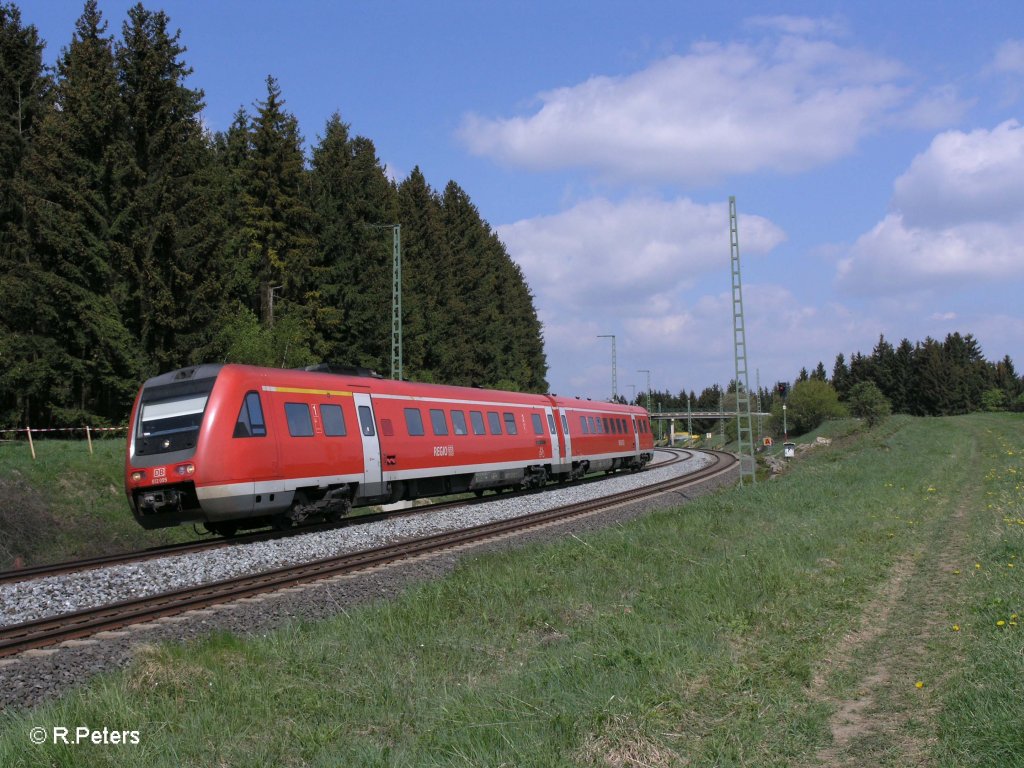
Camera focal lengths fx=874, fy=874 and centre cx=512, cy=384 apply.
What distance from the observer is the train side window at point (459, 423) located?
74.0ft

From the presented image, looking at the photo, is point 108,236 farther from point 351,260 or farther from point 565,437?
point 565,437

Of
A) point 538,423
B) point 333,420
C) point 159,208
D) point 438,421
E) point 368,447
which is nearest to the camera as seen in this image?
point 333,420

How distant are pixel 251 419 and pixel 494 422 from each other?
10508 millimetres

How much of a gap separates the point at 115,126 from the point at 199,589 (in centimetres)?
2666

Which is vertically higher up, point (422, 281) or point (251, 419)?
point (422, 281)

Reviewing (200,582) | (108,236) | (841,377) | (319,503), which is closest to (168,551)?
(319,503)

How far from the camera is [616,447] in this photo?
3678 cm

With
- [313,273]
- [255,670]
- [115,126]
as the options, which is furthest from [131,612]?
[313,273]

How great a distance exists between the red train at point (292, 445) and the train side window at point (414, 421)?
0.12 feet

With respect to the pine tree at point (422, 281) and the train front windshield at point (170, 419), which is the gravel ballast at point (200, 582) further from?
the pine tree at point (422, 281)

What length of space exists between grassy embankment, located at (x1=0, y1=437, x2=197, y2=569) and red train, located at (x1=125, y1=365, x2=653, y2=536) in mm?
3885

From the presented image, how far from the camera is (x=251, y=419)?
15.2m

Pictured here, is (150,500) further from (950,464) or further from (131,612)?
(950,464)

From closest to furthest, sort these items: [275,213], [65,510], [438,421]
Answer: [65,510], [438,421], [275,213]
